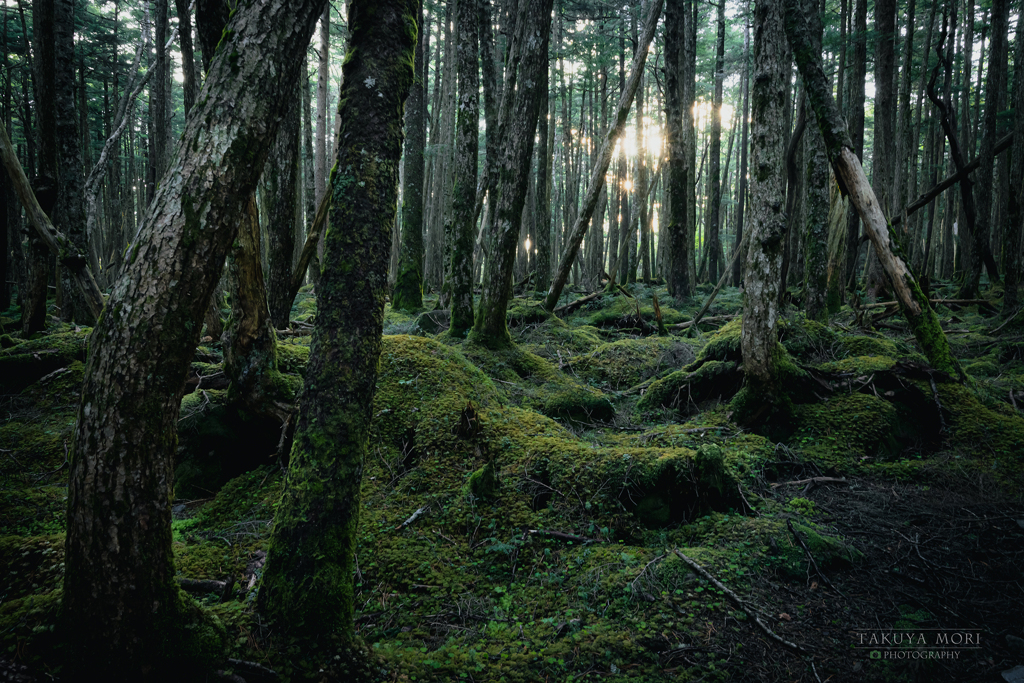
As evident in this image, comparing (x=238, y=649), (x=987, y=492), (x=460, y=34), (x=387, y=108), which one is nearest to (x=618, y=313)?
(x=460, y=34)

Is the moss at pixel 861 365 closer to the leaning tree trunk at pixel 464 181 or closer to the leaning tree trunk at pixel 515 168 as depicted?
the leaning tree trunk at pixel 515 168

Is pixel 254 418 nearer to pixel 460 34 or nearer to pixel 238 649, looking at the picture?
pixel 238 649

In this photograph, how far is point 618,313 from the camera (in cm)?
1175

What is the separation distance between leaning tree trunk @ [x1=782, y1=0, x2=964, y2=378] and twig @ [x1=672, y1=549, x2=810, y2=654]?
297 cm

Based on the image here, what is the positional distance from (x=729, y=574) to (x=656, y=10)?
7288mm

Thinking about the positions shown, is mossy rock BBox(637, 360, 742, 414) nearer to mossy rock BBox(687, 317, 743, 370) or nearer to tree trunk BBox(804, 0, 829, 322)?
mossy rock BBox(687, 317, 743, 370)

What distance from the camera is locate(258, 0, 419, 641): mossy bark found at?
7.46 ft

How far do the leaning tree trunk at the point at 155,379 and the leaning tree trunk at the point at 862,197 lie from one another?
183 inches

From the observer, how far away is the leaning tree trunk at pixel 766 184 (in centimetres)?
485

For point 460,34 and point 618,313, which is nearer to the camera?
point 460,34

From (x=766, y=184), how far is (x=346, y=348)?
14.5 ft

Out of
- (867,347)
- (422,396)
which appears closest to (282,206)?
(422,396)

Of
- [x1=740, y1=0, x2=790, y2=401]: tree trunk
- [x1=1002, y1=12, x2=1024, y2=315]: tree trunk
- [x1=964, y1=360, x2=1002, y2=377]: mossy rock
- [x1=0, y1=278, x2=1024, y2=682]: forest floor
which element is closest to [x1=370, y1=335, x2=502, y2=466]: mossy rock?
[x1=0, y1=278, x2=1024, y2=682]: forest floor

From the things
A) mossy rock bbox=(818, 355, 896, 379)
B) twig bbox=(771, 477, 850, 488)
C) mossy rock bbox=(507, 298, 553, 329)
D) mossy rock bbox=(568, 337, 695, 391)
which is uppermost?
mossy rock bbox=(507, 298, 553, 329)
